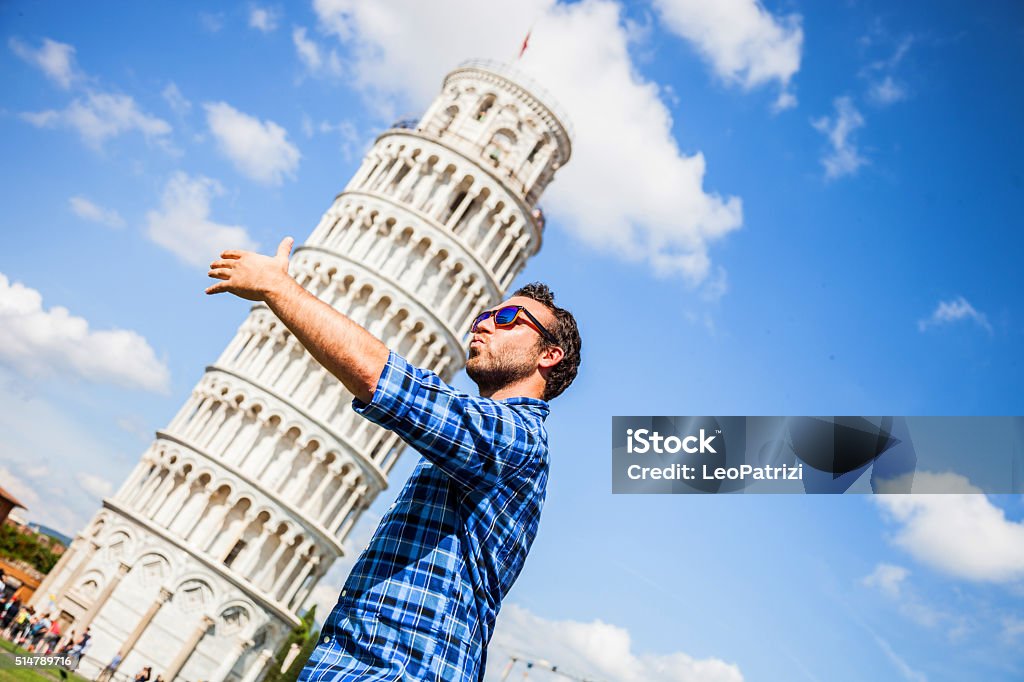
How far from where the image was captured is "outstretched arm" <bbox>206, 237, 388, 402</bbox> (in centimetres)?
219

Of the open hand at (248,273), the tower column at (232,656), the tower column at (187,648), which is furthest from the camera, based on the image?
the tower column at (232,656)

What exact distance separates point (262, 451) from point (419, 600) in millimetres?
31793

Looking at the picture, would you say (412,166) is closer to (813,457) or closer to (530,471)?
(813,457)

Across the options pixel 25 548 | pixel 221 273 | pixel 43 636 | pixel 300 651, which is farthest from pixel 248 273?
pixel 25 548

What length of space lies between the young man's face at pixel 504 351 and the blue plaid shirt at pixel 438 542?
323 millimetres

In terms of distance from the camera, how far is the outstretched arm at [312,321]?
2186 millimetres

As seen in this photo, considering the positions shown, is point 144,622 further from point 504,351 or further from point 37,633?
point 504,351

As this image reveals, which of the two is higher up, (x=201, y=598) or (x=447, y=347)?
(x=447, y=347)

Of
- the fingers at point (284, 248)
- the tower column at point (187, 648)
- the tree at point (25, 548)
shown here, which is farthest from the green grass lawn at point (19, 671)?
the tree at point (25, 548)

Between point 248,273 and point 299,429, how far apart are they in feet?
103

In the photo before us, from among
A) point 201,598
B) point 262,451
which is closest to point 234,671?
point 201,598

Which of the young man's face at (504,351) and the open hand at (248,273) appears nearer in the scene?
the open hand at (248,273)

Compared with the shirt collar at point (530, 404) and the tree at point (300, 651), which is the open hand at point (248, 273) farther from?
the tree at point (300, 651)

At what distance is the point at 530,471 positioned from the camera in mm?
2506
